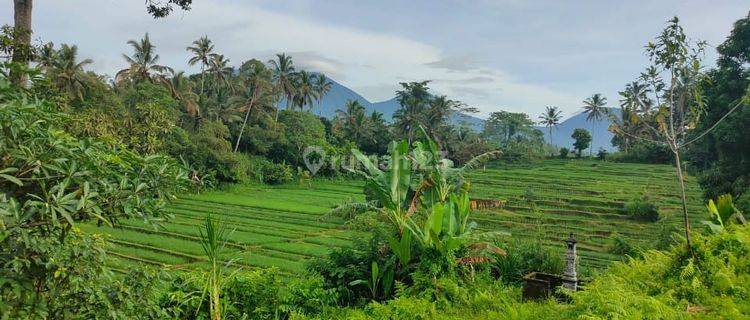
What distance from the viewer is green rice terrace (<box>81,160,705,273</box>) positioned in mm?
13500

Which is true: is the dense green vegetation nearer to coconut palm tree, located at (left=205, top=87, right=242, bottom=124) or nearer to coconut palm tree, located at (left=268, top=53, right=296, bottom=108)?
coconut palm tree, located at (left=205, top=87, right=242, bottom=124)

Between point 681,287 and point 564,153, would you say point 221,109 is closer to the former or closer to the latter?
point 564,153

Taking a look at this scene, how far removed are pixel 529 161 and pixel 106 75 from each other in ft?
95.2

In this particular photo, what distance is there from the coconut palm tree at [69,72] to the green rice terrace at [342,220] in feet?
21.0

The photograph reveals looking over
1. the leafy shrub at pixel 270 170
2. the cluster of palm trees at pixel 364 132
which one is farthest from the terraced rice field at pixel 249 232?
the cluster of palm trees at pixel 364 132

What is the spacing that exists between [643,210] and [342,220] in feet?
35.9

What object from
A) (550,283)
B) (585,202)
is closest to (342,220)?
(585,202)

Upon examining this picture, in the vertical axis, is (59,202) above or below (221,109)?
below

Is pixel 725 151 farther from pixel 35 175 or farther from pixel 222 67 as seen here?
pixel 222 67

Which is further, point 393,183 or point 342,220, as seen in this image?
point 342,220

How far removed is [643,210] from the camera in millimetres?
19828

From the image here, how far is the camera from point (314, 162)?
33.5 metres

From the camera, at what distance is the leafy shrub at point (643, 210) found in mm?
19547

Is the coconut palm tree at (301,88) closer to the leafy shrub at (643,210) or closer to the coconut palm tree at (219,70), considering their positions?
the coconut palm tree at (219,70)
